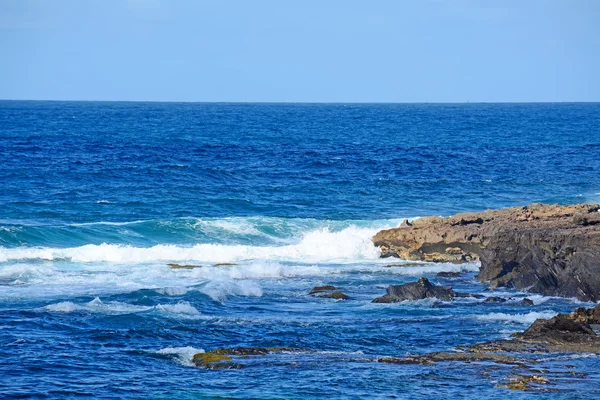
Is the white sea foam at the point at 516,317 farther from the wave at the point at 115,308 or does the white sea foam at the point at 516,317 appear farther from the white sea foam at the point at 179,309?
the wave at the point at 115,308

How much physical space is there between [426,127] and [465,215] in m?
74.2

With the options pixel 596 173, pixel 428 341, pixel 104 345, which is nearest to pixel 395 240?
pixel 428 341

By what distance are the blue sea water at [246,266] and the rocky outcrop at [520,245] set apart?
0.91 m

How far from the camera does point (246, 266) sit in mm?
32375

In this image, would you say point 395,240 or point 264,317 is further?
point 395,240

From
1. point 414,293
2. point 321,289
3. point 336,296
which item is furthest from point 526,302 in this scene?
point 321,289

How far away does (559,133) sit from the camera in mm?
95625

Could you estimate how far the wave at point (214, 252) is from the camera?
112 feet

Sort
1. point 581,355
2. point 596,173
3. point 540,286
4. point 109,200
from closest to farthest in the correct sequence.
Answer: point 581,355 < point 540,286 < point 109,200 < point 596,173

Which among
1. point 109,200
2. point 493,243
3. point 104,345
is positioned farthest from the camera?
point 109,200

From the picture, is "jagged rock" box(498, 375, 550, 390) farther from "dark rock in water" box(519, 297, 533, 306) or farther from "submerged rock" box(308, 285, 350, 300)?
"submerged rock" box(308, 285, 350, 300)

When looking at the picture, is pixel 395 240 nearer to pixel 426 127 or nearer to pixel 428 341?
pixel 428 341

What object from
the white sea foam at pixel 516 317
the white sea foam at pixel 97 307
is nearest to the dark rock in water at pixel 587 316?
the white sea foam at pixel 516 317

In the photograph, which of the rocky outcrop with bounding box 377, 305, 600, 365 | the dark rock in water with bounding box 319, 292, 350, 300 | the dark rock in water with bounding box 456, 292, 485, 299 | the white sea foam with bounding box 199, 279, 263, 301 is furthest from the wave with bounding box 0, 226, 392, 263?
the rocky outcrop with bounding box 377, 305, 600, 365
